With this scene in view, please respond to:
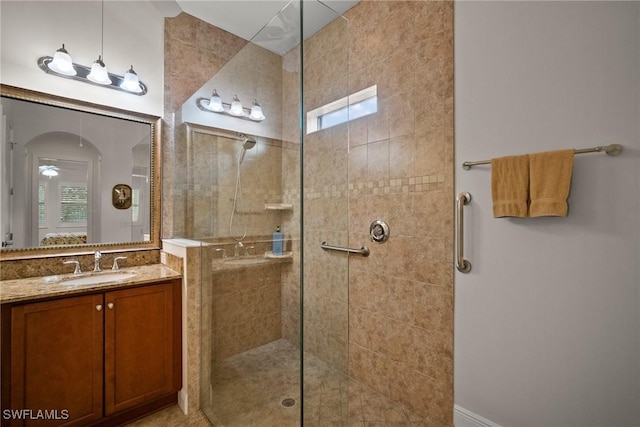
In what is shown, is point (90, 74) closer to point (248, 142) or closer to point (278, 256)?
point (248, 142)

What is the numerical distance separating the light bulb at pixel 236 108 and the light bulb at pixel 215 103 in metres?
0.16

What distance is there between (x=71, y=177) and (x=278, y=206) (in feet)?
5.49

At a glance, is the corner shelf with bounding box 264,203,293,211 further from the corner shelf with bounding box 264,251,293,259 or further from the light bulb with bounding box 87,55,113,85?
the light bulb with bounding box 87,55,113,85

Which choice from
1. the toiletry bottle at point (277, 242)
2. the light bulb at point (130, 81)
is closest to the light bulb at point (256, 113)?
the toiletry bottle at point (277, 242)

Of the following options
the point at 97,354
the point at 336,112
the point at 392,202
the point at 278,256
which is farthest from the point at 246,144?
the point at 97,354

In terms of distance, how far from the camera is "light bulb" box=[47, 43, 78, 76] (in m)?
1.80

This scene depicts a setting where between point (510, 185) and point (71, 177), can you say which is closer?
point (510, 185)

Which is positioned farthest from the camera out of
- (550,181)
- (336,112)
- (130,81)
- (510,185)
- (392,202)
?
(130,81)

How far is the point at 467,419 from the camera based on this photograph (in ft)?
5.05

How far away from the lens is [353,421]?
5.69 feet

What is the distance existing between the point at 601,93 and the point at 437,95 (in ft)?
2.41

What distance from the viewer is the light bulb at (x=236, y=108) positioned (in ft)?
5.17

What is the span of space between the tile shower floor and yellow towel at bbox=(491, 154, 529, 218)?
1222 mm

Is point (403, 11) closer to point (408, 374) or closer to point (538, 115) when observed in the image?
point (538, 115)
